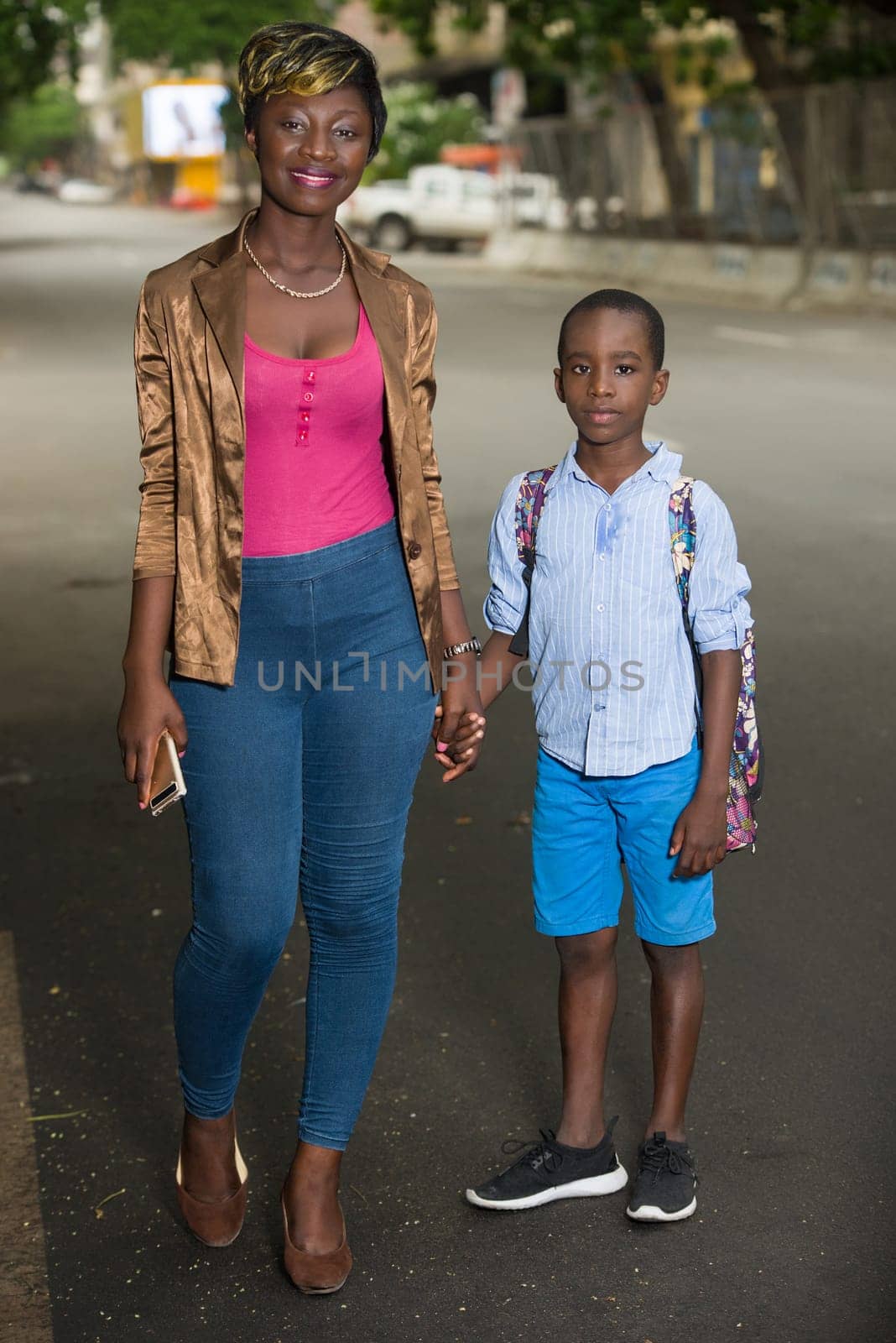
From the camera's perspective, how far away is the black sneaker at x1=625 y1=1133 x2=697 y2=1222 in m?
3.22

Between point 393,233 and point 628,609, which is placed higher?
point 628,609

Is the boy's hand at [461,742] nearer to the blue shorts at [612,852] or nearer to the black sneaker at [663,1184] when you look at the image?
the blue shorts at [612,852]

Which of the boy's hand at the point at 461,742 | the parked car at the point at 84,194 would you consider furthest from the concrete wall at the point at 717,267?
the parked car at the point at 84,194

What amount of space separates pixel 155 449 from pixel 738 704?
1117 millimetres

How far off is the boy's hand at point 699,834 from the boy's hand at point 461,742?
1.29 feet

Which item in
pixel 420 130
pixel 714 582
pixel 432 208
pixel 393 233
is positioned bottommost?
pixel 393 233

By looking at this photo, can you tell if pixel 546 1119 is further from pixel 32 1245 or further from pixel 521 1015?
pixel 32 1245

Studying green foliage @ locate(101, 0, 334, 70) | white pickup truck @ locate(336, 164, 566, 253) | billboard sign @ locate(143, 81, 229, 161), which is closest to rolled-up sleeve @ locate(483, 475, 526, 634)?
white pickup truck @ locate(336, 164, 566, 253)

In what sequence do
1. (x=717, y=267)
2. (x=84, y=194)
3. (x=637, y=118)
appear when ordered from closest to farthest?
(x=717, y=267), (x=637, y=118), (x=84, y=194)

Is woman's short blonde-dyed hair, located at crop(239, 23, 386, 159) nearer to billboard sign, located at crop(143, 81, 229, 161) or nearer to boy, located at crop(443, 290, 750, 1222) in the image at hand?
boy, located at crop(443, 290, 750, 1222)

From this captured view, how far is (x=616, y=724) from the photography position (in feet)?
10.4

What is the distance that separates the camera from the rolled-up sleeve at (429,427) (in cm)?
296

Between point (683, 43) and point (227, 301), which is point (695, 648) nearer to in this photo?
point (227, 301)

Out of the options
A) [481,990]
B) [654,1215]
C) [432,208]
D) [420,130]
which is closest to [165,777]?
[654,1215]
